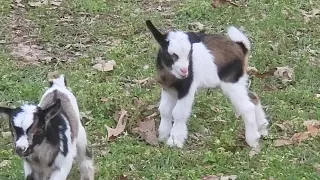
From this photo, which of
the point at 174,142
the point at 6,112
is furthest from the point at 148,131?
the point at 6,112

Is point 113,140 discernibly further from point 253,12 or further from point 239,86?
point 253,12

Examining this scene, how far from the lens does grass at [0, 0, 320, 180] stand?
6.75 metres

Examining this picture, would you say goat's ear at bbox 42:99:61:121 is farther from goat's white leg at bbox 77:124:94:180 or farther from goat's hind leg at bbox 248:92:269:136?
goat's hind leg at bbox 248:92:269:136

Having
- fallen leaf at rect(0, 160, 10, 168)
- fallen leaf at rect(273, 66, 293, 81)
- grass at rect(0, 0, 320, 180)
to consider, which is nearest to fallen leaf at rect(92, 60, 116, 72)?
grass at rect(0, 0, 320, 180)

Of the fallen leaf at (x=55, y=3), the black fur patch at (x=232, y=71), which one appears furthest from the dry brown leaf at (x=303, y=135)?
the fallen leaf at (x=55, y=3)

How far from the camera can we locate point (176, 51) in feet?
22.1

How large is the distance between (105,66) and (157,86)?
806 millimetres

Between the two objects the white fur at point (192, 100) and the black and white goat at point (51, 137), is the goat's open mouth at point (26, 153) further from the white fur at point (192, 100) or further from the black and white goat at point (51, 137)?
the white fur at point (192, 100)

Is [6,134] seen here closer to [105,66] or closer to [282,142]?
[105,66]

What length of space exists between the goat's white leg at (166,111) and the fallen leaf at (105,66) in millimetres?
1778

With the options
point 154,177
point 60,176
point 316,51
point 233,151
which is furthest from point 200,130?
point 316,51

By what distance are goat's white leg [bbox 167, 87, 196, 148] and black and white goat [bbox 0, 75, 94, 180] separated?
938 millimetres

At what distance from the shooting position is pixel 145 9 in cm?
1093

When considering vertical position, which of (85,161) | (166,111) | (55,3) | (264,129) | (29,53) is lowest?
(55,3)
